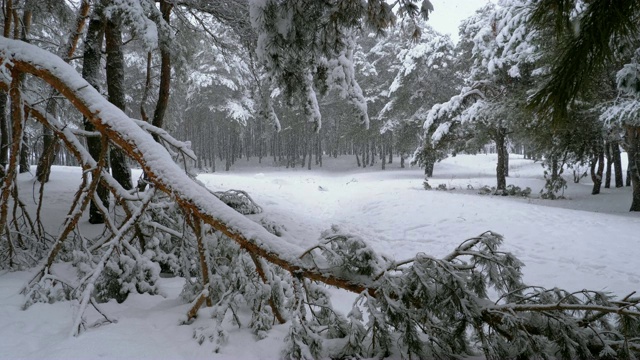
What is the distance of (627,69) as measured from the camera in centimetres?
642

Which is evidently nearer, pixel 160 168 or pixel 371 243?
pixel 160 168

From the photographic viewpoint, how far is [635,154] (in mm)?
10883

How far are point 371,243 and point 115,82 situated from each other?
7.02 m

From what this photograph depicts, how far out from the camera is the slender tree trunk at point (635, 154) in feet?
35.5

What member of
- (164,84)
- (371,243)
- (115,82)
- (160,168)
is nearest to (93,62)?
(115,82)

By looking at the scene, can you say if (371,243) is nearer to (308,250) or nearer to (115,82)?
(308,250)

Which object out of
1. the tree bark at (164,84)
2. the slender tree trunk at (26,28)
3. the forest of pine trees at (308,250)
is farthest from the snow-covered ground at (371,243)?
the tree bark at (164,84)

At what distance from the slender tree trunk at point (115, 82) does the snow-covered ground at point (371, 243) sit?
1.42 meters

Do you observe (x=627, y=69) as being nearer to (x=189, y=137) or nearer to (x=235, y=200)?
(x=235, y=200)

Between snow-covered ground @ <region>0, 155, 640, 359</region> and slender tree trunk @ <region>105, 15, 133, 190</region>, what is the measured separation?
1.42 meters

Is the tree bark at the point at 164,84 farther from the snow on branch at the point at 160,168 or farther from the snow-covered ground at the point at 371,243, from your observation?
the snow on branch at the point at 160,168

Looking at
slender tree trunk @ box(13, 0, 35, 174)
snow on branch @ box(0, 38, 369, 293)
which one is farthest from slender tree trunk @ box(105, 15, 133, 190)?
snow on branch @ box(0, 38, 369, 293)

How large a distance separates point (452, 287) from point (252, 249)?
4.53ft

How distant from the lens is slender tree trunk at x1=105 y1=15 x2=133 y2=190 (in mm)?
6883
